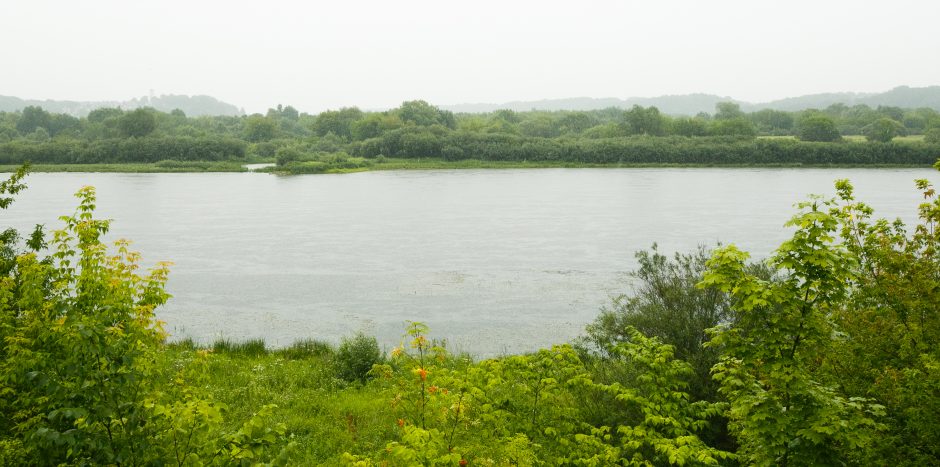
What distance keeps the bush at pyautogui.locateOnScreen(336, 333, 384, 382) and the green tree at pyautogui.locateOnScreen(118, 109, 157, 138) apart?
128748 mm

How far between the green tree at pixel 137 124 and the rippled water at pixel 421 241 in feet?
171

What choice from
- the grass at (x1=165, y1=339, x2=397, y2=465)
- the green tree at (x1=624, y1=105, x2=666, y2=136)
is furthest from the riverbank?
the grass at (x1=165, y1=339, x2=397, y2=465)

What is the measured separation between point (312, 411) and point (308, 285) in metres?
15.4

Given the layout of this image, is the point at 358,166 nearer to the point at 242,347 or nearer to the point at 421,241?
the point at 421,241

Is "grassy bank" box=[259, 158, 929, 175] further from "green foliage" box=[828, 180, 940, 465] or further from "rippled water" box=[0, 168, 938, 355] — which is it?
"green foliage" box=[828, 180, 940, 465]

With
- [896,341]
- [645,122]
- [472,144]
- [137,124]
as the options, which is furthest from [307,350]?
[645,122]

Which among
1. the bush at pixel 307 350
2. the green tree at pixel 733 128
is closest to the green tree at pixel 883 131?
the green tree at pixel 733 128

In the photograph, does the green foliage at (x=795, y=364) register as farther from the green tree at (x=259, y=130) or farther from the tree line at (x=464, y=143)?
the green tree at (x=259, y=130)

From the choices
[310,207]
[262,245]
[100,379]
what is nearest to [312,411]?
[100,379]

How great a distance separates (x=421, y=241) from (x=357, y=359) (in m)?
23.6

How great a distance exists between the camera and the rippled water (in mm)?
24281

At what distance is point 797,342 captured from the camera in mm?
7539

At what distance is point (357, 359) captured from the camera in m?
17.4

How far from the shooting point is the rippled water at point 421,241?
24281 mm
